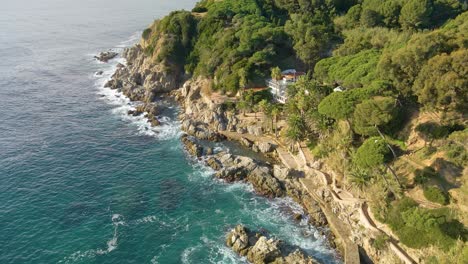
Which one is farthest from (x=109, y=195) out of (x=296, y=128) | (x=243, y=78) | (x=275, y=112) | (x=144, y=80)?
(x=144, y=80)

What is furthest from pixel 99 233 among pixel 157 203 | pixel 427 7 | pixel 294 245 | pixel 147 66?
pixel 427 7

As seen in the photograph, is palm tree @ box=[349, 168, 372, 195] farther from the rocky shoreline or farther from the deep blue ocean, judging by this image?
the deep blue ocean

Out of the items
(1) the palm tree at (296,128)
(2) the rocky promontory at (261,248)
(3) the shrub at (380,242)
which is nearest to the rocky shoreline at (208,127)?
(2) the rocky promontory at (261,248)

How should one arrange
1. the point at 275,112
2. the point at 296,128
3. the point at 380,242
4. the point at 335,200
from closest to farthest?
the point at 380,242, the point at 335,200, the point at 296,128, the point at 275,112

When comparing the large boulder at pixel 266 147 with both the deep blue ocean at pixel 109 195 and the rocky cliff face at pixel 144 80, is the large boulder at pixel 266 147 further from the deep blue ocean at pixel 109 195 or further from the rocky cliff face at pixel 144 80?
the rocky cliff face at pixel 144 80

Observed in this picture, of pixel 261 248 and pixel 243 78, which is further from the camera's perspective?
pixel 243 78

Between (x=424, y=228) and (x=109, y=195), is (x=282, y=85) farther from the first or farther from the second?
(x=424, y=228)

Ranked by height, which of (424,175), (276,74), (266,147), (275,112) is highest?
(276,74)
